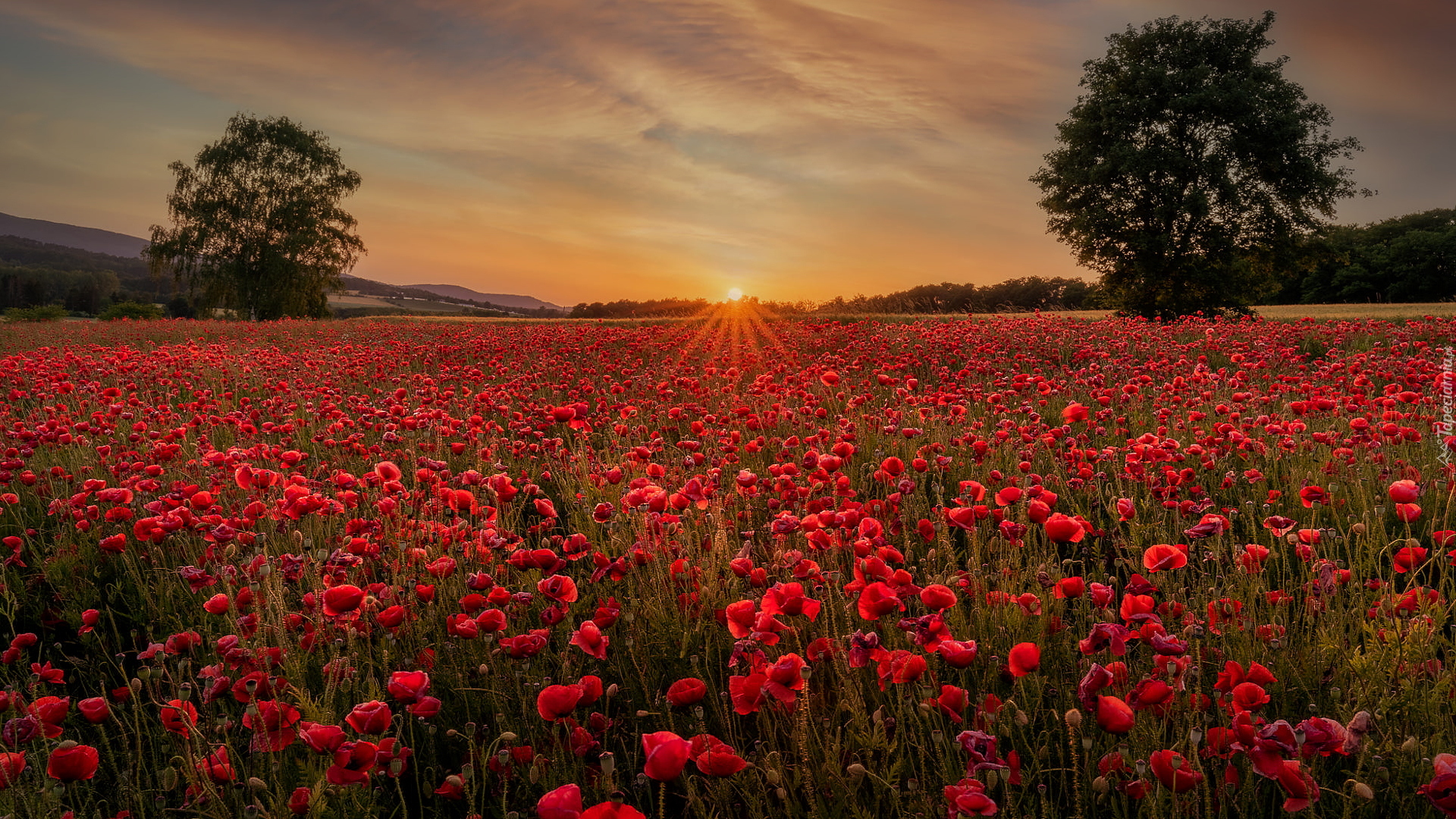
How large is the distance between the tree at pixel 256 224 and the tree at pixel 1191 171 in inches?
1567

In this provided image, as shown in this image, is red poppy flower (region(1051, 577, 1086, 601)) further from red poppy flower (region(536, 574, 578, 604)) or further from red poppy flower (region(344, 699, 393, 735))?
red poppy flower (region(344, 699, 393, 735))

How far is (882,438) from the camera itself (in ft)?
17.7

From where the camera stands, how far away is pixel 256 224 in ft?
136

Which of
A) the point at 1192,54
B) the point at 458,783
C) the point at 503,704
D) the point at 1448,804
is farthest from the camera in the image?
the point at 1192,54

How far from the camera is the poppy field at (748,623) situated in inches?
72.3

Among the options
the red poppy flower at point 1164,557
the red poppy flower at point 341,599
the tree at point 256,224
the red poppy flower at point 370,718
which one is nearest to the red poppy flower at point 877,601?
the red poppy flower at point 1164,557

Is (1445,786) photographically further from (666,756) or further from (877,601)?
(666,756)

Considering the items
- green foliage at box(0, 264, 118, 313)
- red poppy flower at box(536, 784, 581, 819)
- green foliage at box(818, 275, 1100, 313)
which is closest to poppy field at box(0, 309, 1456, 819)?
red poppy flower at box(536, 784, 581, 819)

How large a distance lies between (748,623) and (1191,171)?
98.9ft

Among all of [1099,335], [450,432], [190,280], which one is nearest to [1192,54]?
[1099,335]

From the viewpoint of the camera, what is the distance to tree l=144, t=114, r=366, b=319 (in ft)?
132

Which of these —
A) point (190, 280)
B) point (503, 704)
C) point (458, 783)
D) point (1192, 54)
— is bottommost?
point (503, 704)

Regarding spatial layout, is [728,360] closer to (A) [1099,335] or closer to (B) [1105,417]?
(B) [1105,417]

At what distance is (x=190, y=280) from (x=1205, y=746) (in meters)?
50.6
